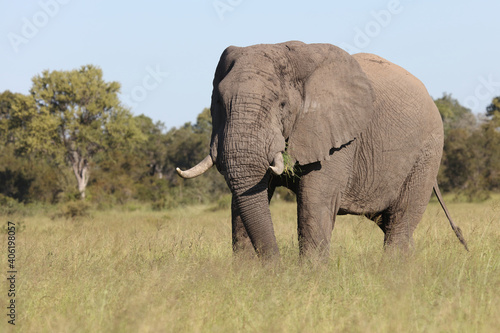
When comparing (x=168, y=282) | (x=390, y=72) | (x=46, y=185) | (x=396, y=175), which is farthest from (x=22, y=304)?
(x=46, y=185)

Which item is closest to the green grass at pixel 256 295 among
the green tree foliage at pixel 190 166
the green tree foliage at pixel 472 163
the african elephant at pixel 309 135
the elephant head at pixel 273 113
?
the african elephant at pixel 309 135

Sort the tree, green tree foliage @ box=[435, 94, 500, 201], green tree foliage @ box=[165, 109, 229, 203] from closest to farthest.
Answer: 1. green tree foliage @ box=[435, 94, 500, 201]
2. green tree foliage @ box=[165, 109, 229, 203]
3. the tree

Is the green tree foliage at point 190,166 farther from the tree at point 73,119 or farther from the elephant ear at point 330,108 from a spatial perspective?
the elephant ear at point 330,108

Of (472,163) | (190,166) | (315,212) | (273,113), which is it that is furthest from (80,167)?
(273,113)

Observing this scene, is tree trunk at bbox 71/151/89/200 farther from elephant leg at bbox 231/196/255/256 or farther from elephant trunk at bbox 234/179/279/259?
elephant trunk at bbox 234/179/279/259

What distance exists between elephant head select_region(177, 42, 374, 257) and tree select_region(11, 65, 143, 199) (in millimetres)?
30117

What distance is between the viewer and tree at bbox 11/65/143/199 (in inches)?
1405

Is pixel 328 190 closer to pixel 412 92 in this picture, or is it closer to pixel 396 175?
pixel 396 175

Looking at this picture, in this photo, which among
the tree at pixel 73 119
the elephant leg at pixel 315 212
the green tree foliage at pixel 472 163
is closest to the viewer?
the elephant leg at pixel 315 212

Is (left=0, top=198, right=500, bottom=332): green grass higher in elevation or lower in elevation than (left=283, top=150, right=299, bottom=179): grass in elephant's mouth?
lower

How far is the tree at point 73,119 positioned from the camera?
117ft

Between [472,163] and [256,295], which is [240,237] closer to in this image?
[256,295]

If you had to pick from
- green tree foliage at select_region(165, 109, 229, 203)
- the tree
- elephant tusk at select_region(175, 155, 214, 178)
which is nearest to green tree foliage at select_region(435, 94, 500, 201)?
green tree foliage at select_region(165, 109, 229, 203)

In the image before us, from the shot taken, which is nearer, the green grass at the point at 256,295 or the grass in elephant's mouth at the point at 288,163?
the green grass at the point at 256,295
